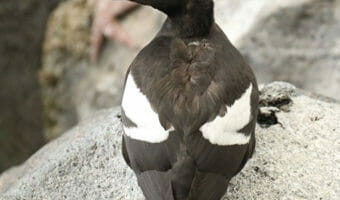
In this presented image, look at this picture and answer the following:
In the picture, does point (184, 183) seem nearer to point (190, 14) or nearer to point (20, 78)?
point (190, 14)

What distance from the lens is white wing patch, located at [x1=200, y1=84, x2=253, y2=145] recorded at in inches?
124

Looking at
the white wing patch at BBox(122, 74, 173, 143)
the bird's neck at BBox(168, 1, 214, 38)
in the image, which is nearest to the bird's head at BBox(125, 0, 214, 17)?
the bird's neck at BBox(168, 1, 214, 38)

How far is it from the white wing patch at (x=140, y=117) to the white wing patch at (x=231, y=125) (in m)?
0.19

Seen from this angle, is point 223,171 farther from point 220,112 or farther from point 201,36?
point 201,36

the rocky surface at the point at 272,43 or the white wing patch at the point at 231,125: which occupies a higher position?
the white wing patch at the point at 231,125

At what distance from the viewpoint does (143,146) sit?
3.20 metres

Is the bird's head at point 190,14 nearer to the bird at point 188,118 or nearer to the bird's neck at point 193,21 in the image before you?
the bird's neck at point 193,21

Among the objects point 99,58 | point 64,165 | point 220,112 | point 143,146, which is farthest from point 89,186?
point 99,58

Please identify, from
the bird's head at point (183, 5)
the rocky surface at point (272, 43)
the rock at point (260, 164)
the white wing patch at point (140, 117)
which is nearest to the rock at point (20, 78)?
the rocky surface at point (272, 43)

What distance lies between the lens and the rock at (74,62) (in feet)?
23.8

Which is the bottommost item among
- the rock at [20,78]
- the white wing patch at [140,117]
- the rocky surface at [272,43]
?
the rock at [20,78]

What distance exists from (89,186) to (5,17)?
4264 mm

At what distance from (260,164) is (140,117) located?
29.3 inches

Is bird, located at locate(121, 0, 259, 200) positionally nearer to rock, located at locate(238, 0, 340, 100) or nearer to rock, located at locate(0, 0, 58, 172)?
rock, located at locate(238, 0, 340, 100)
